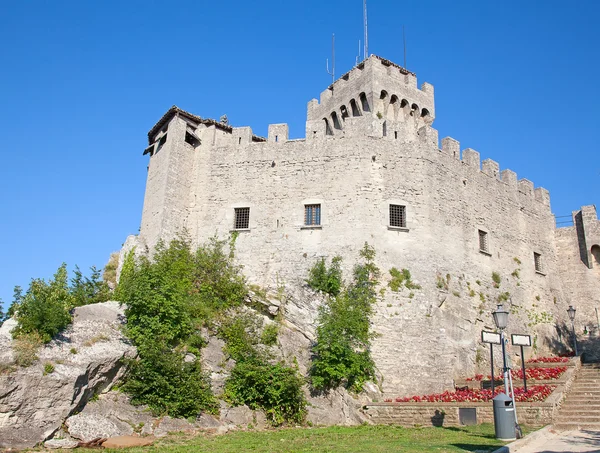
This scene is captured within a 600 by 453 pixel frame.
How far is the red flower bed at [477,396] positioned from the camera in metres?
17.0

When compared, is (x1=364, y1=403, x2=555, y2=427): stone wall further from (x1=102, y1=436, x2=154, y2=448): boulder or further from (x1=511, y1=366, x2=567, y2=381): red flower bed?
(x1=102, y1=436, x2=154, y2=448): boulder

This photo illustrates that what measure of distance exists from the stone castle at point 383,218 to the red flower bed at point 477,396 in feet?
4.51

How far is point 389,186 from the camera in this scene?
81.2 feet

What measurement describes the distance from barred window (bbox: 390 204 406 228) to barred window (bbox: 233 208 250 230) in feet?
21.7

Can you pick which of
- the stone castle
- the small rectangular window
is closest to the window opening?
the stone castle

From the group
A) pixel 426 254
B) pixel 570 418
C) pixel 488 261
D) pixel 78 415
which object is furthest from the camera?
pixel 488 261

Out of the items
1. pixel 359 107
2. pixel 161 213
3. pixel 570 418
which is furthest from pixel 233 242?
pixel 570 418

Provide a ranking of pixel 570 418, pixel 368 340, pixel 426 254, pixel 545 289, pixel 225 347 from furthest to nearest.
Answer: pixel 545 289, pixel 426 254, pixel 368 340, pixel 225 347, pixel 570 418

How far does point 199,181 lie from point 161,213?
2750mm

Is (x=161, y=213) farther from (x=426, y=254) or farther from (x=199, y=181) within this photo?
(x=426, y=254)

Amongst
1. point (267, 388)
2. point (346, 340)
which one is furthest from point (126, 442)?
point (346, 340)

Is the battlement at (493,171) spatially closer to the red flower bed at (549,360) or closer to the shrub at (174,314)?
the red flower bed at (549,360)

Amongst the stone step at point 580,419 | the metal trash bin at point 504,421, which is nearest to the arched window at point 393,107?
the stone step at point 580,419

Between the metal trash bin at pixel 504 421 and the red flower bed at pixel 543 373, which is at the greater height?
the red flower bed at pixel 543 373
